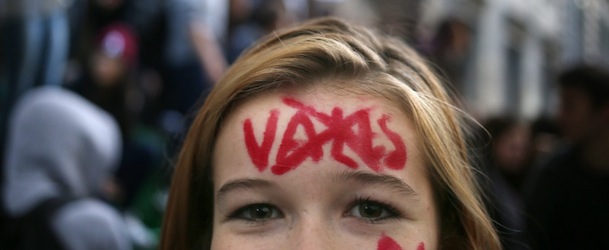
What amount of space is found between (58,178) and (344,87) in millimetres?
1554

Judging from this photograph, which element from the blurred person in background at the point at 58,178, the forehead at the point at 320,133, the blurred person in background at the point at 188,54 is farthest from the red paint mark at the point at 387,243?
the blurred person in background at the point at 188,54

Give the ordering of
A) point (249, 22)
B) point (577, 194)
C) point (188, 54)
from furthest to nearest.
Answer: point (249, 22), point (188, 54), point (577, 194)

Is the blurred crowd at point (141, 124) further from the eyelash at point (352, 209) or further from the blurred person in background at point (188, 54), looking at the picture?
the eyelash at point (352, 209)

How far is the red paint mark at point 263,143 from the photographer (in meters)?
2.04

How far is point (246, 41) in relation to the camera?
699cm

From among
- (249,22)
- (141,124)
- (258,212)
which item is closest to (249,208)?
(258,212)

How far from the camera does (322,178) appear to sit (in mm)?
1974

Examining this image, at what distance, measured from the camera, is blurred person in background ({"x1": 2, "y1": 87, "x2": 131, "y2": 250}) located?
3.10 m

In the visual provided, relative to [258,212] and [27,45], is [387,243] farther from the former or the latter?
[27,45]

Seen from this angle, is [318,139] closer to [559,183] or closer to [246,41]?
[559,183]

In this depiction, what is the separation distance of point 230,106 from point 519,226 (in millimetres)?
2340

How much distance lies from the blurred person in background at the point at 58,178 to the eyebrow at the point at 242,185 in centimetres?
112

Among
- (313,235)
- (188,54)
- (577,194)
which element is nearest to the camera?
(313,235)

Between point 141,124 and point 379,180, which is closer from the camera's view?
point 379,180
